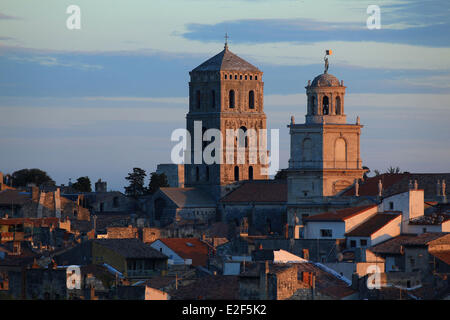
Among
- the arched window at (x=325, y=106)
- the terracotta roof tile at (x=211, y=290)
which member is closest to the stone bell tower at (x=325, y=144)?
the arched window at (x=325, y=106)

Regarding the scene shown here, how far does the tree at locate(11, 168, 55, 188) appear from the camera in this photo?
153 meters

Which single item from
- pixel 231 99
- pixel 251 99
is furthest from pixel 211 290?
pixel 251 99

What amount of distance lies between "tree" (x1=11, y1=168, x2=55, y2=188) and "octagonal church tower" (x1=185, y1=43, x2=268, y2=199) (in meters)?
29.5

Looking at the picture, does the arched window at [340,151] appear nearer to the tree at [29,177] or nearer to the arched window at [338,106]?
the arched window at [338,106]

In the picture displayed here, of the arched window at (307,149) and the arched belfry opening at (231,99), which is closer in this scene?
the arched window at (307,149)

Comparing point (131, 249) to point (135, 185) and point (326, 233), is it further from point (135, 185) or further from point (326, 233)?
point (135, 185)

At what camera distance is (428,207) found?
78.4 metres

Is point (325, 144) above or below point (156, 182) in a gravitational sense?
above

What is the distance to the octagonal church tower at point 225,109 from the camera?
4931 inches

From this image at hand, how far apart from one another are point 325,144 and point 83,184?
55018 mm

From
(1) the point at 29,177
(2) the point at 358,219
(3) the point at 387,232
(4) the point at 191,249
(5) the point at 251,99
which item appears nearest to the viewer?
(3) the point at 387,232

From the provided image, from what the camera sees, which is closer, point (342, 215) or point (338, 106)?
point (342, 215)

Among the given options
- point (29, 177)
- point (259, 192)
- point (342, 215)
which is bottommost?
point (342, 215)

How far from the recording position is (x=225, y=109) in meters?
126
